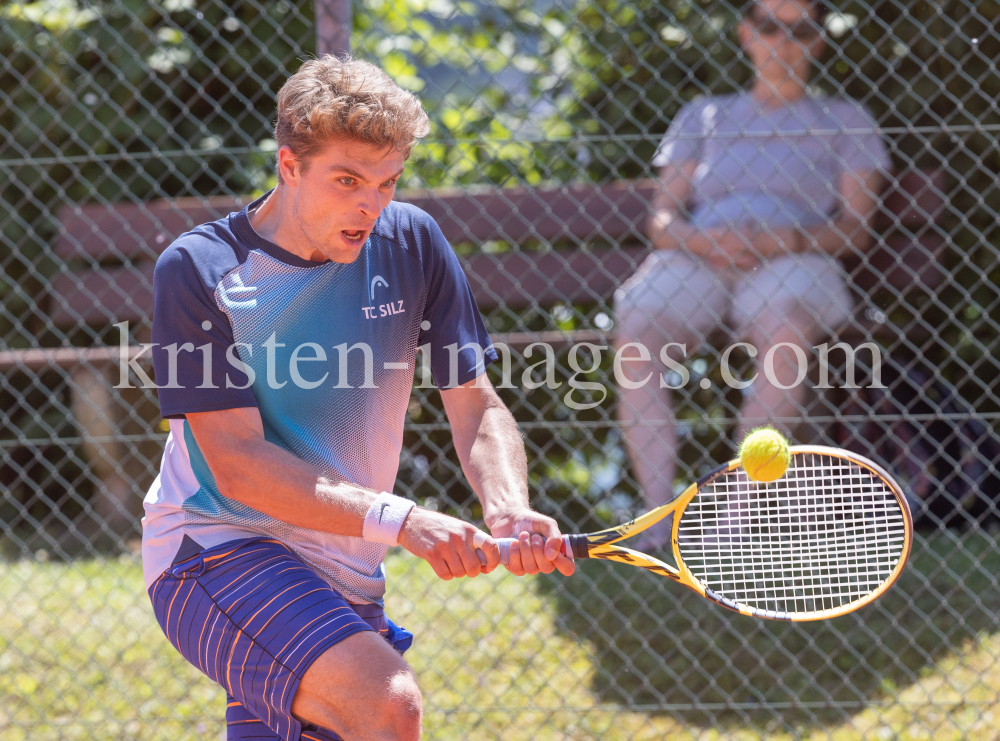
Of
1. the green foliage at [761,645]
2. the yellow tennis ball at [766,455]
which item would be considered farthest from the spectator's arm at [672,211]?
the yellow tennis ball at [766,455]

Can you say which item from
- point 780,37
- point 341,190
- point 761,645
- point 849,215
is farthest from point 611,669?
point 780,37

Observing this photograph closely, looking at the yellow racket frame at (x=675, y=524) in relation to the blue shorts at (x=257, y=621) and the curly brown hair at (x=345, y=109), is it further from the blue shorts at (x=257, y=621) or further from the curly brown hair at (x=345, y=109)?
the curly brown hair at (x=345, y=109)

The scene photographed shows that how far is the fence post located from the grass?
5.34ft

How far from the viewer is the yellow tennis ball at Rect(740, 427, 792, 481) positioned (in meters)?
1.87

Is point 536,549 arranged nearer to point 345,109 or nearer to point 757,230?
point 345,109

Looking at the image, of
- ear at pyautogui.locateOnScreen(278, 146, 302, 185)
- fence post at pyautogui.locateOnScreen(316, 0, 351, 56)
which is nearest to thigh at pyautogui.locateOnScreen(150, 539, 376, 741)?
ear at pyautogui.locateOnScreen(278, 146, 302, 185)

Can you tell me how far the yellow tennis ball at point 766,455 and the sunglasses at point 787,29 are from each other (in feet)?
6.54

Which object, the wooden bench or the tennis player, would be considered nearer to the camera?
the tennis player

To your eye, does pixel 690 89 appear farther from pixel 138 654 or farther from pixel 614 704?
pixel 138 654

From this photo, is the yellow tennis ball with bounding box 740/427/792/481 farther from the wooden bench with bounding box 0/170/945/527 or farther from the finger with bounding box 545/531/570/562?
the wooden bench with bounding box 0/170/945/527

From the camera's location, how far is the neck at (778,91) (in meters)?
3.58

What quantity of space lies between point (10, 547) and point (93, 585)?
72cm

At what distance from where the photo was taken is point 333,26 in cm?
297

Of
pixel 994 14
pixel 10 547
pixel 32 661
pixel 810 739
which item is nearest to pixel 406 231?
pixel 810 739
